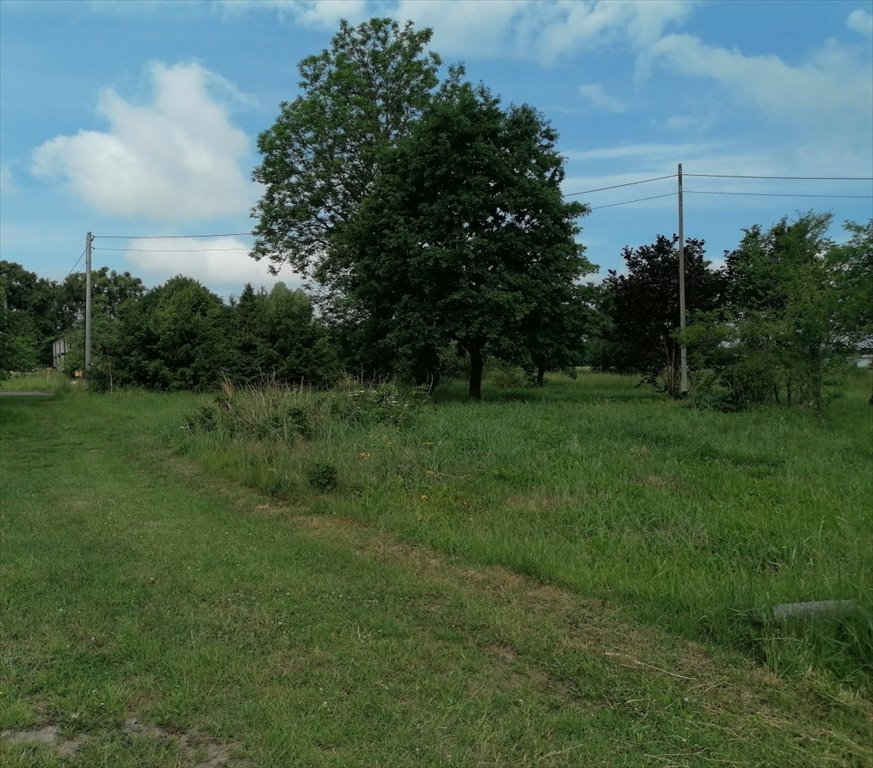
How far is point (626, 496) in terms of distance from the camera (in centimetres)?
700

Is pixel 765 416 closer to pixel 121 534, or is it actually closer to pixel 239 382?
pixel 121 534

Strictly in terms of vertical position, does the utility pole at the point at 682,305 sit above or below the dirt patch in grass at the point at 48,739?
above

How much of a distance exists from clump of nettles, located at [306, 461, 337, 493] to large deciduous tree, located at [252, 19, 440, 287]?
2180 cm

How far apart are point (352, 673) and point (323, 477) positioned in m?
4.75

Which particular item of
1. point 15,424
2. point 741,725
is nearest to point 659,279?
point 15,424

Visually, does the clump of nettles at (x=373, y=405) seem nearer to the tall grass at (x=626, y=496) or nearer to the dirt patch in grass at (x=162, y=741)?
the tall grass at (x=626, y=496)

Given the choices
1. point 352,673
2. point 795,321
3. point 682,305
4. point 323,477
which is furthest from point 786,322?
point 352,673

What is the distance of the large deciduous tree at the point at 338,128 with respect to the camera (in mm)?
28672

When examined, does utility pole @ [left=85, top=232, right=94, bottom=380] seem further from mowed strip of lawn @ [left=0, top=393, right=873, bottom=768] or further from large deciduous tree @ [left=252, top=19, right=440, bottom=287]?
mowed strip of lawn @ [left=0, top=393, right=873, bottom=768]

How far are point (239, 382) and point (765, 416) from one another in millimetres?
18334

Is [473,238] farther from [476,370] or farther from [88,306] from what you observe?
[88,306]

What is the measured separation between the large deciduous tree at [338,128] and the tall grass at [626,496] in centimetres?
1875

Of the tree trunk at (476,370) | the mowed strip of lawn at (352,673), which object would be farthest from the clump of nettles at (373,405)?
the tree trunk at (476,370)

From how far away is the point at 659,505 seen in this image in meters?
6.51
